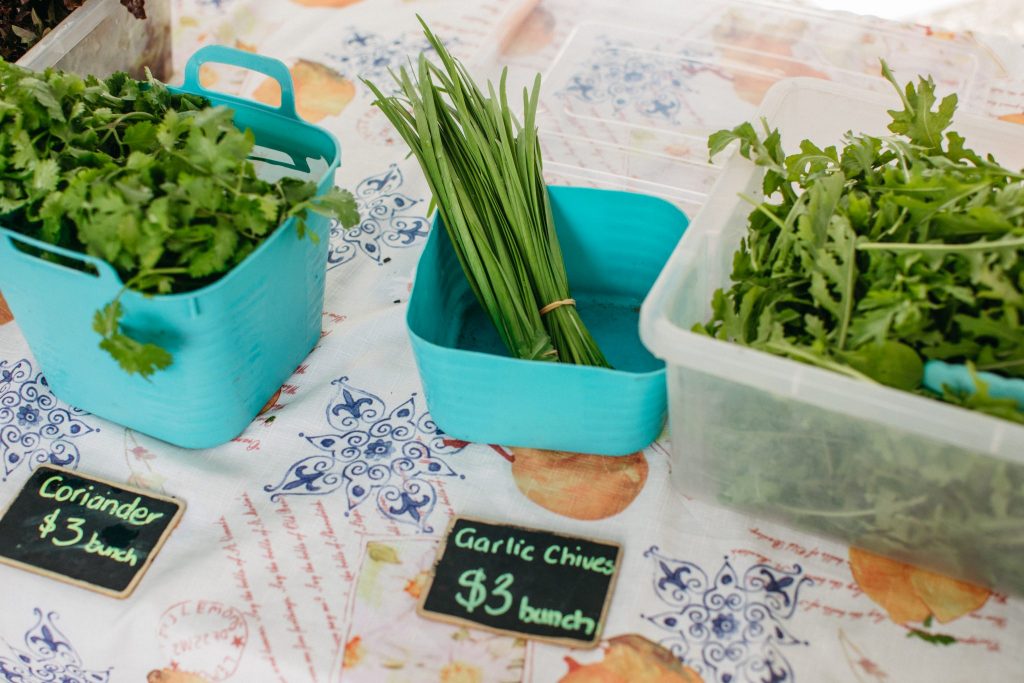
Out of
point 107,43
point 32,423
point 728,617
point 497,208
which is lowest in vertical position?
point 728,617

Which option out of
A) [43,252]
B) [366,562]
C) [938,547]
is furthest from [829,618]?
[43,252]

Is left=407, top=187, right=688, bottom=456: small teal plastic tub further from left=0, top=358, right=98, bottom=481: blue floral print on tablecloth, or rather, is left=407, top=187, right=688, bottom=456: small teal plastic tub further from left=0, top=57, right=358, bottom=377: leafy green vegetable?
left=0, top=358, right=98, bottom=481: blue floral print on tablecloth

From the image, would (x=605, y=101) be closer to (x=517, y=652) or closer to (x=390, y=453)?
(x=390, y=453)

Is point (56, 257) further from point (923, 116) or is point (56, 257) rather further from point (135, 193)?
point (923, 116)

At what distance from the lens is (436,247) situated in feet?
2.82

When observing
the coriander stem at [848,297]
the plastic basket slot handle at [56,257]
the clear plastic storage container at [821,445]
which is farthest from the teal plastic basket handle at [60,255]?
the coriander stem at [848,297]

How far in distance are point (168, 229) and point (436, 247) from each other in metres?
0.26

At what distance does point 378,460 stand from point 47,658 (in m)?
0.32

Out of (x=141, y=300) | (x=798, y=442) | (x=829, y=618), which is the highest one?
(x=141, y=300)

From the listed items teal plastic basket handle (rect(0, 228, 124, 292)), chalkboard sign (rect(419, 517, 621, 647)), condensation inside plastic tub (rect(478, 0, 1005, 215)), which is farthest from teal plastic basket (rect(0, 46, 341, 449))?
condensation inside plastic tub (rect(478, 0, 1005, 215))

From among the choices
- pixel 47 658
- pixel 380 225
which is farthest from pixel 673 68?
pixel 47 658

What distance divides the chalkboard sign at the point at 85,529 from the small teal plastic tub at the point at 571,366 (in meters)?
0.27

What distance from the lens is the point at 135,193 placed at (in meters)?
0.69

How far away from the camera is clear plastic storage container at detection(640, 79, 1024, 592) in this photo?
61 cm
